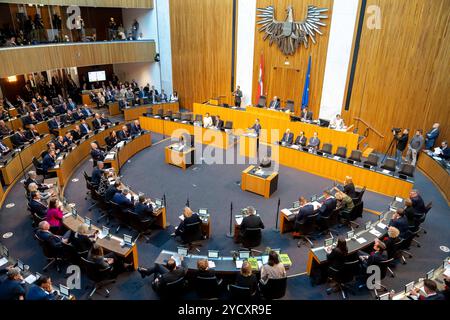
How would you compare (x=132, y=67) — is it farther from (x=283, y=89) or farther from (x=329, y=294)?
(x=329, y=294)

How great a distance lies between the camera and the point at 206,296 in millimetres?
5953

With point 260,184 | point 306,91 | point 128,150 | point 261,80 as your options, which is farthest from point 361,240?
point 261,80

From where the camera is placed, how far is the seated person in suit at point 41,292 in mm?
4938

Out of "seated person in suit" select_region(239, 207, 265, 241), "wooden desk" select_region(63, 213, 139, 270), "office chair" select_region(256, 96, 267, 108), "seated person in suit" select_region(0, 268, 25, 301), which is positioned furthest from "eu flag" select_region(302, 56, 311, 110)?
"seated person in suit" select_region(0, 268, 25, 301)

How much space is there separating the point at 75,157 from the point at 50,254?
19.1ft

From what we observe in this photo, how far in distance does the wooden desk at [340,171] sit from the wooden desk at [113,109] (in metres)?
9.80

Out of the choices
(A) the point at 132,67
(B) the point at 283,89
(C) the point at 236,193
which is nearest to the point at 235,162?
(C) the point at 236,193

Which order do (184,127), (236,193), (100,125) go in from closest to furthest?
(236,193), (100,125), (184,127)

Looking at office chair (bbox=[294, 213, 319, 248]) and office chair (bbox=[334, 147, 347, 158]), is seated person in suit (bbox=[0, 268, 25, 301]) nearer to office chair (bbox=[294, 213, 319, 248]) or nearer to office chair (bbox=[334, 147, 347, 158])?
office chair (bbox=[294, 213, 319, 248])

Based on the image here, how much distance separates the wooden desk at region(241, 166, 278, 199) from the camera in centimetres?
1025

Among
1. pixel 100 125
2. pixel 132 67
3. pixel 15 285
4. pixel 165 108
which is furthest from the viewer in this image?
pixel 132 67
